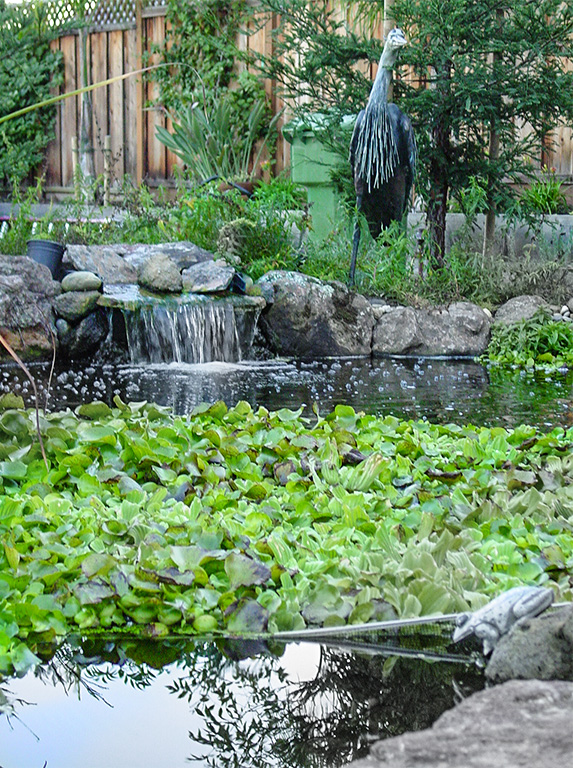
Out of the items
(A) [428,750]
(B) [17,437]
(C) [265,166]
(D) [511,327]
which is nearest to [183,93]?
(C) [265,166]

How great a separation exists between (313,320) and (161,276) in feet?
3.88

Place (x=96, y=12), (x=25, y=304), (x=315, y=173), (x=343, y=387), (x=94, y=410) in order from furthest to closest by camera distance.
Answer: (x=96, y=12)
(x=315, y=173)
(x=25, y=304)
(x=343, y=387)
(x=94, y=410)

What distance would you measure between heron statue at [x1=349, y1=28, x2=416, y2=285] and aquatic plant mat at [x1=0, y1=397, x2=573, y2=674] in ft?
11.9

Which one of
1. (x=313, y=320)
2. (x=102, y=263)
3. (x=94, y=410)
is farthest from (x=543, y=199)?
(x=94, y=410)

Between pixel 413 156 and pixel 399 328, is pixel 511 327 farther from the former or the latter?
pixel 413 156

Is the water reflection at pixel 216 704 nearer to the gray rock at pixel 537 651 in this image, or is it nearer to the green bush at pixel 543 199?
the gray rock at pixel 537 651

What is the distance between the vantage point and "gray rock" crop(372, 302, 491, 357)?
6891mm

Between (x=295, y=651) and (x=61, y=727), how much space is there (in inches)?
19.2

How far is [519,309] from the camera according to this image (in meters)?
7.02

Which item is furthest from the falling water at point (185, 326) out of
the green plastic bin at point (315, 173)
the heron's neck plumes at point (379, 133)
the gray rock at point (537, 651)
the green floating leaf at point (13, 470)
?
the gray rock at point (537, 651)

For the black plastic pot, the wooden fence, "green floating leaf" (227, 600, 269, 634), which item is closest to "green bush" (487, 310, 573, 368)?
the black plastic pot

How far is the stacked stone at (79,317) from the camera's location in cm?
652

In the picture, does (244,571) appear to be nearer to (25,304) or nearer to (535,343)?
(25,304)

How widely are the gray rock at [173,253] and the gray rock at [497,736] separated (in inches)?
249
